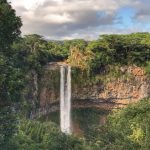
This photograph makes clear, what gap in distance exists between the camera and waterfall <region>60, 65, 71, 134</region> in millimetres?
42000

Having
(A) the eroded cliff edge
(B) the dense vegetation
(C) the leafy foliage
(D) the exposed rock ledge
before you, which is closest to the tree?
(B) the dense vegetation

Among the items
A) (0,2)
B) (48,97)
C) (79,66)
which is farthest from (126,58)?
(0,2)

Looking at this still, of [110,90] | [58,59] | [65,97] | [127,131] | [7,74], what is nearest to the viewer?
[7,74]

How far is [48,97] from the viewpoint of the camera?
136 ft

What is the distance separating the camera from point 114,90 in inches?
1670

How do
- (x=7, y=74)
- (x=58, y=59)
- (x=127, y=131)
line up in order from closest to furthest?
(x=7, y=74) → (x=127, y=131) → (x=58, y=59)

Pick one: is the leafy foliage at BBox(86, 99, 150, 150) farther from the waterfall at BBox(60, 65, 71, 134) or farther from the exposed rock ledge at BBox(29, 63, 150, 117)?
the waterfall at BBox(60, 65, 71, 134)

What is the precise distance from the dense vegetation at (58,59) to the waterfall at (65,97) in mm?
953

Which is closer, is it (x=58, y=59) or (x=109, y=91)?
(x=109, y=91)

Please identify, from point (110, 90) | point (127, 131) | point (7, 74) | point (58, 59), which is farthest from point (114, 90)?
point (7, 74)

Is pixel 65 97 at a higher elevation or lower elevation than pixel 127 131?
higher

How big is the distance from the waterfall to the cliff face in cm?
38

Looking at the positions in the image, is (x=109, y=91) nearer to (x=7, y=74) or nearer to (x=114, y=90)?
(x=114, y=90)

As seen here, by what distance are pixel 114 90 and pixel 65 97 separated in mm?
3780
